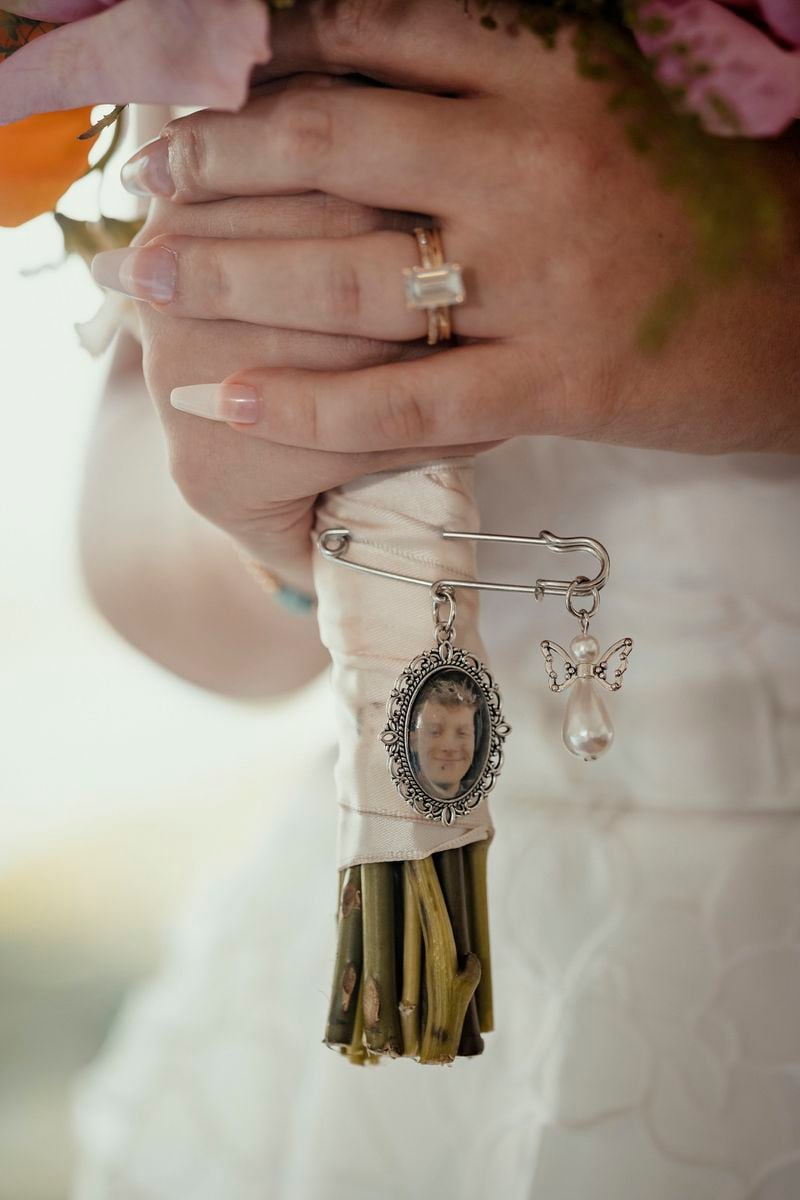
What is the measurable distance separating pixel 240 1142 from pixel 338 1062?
112 millimetres

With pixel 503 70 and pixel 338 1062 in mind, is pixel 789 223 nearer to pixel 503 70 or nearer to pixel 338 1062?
pixel 503 70

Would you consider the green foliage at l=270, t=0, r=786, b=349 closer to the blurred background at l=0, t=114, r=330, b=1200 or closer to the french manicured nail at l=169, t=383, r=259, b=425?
the french manicured nail at l=169, t=383, r=259, b=425

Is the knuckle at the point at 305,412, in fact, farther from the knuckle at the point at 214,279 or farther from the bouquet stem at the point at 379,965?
the bouquet stem at the point at 379,965

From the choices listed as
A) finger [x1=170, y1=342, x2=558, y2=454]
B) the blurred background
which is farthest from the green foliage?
the blurred background

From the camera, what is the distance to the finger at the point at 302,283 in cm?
59

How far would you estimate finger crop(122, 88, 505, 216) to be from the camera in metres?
0.56

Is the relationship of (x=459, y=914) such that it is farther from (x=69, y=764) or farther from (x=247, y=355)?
(x=69, y=764)

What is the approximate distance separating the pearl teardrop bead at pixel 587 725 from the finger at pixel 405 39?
350 mm

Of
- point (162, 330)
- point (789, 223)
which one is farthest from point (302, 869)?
point (789, 223)

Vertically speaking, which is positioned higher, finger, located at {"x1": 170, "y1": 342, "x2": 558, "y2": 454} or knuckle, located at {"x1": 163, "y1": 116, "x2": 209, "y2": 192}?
knuckle, located at {"x1": 163, "y1": 116, "x2": 209, "y2": 192}

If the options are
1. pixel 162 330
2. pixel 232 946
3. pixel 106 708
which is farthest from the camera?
pixel 106 708

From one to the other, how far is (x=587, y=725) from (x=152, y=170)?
16.5 inches

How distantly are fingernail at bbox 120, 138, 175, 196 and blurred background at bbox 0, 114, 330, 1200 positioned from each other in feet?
4.04

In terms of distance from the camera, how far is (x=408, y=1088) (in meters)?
0.86
